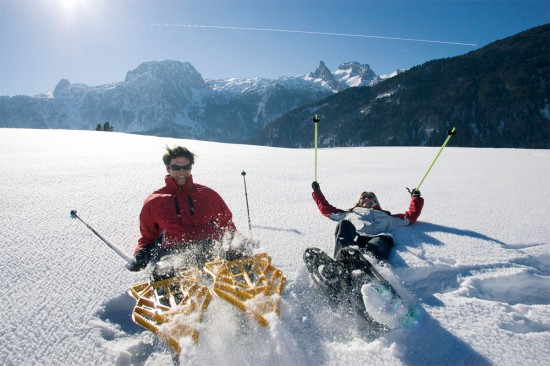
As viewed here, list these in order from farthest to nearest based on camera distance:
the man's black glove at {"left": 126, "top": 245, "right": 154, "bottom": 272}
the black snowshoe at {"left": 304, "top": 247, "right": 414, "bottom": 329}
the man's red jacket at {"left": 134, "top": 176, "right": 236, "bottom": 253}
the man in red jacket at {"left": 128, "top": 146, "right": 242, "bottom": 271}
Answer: the man's red jacket at {"left": 134, "top": 176, "right": 236, "bottom": 253} < the man in red jacket at {"left": 128, "top": 146, "right": 242, "bottom": 271} < the man's black glove at {"left": 126, "top": 245, "right": 154, "bottom": 272} < the black snowshoe at {"left": 304, "top": 247, "right": 414, "bottom": 329}

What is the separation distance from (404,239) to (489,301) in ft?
5.25

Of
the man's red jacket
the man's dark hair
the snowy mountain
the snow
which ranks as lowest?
the snow

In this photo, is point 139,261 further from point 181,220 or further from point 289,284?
point 289,284

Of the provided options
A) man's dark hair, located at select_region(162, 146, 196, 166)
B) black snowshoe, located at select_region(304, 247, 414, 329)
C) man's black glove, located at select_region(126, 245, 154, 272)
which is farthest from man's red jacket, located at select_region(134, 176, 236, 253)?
black snowshoe, located at select_region(304, 247, 414, 329)

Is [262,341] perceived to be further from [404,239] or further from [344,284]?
[404,239]

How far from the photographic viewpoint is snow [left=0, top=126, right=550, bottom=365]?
2420 mm

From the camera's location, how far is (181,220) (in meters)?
4.11

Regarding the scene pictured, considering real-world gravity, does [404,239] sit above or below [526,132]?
below

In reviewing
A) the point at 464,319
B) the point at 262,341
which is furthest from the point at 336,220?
the point at 262,341

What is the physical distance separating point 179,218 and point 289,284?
5.74 feet

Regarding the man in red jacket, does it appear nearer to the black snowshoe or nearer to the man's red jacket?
the man's red jacket

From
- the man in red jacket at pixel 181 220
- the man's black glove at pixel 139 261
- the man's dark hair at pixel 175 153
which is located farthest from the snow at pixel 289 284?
the man's dark hair at pixel 175 153

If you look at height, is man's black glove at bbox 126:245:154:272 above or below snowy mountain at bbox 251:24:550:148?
below

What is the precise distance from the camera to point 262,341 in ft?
8.24
